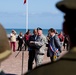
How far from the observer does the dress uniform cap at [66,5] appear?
7.88 feet

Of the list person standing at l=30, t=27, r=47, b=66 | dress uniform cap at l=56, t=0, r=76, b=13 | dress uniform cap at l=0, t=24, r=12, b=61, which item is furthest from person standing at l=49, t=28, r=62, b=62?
dress uniform cap at l=56, t=0, r=76, b=13

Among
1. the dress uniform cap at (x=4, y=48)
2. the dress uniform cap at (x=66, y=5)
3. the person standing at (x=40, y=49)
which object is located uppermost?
the dress uniform cap at (x=66, y=5)

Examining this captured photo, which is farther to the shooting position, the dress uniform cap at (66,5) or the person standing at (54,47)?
the person standing at (54,47)

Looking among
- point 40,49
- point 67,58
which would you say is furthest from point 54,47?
point 67,58

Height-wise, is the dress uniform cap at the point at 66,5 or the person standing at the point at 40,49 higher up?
the dress uniform cap at the point at 66,5

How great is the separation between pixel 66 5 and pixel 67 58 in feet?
1.11

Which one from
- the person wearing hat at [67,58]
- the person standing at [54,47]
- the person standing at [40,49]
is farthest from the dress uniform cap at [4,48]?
the person standing at [54,47]

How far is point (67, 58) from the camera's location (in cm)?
241

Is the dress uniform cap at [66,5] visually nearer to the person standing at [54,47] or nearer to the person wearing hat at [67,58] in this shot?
the person wearing hat at [67,58]

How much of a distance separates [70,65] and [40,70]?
0.65ft

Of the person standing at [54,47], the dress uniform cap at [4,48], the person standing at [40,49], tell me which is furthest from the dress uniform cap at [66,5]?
the person standing at [54,47]

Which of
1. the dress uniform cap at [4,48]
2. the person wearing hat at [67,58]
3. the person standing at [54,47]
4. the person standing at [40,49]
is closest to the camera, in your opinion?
the person wearing hat at [67,58]

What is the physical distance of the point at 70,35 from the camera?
8.08 ft

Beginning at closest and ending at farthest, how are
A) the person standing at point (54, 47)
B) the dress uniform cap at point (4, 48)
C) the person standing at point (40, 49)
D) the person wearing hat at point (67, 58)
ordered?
the person wearing hat at point (67, 58) → the dress uniform cap at point (4, 48) → the person standing at point (40, 49) → the person standing at point (54, 47)
